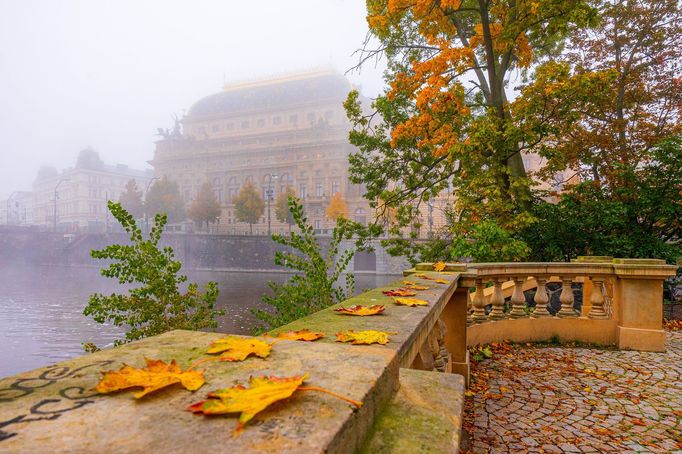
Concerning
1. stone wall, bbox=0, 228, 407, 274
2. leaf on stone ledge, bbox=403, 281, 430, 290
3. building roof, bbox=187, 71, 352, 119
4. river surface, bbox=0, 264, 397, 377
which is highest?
building roof, bbox=187, 71, 352, 119

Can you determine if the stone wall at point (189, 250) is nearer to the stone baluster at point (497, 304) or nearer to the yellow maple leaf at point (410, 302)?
the stone baluster at point (497, 304)

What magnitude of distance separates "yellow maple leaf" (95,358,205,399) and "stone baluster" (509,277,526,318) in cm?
613

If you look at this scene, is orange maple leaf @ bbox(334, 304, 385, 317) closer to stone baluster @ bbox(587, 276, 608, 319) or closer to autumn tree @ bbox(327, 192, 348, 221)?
stone baluster @ bbox(587, 276, 608, 319)

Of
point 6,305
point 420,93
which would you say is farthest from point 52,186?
point 420,93

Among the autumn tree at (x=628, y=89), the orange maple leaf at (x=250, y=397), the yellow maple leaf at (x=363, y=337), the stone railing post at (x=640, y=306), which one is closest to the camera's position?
the orange maple leaf at (x=250, y=397)

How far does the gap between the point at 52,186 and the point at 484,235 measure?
13851cm

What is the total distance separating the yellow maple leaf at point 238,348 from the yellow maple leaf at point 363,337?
45cm

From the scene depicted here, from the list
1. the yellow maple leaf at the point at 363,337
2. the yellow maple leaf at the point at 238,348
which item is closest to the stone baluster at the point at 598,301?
the yellow maple leaf at the point at 363,337

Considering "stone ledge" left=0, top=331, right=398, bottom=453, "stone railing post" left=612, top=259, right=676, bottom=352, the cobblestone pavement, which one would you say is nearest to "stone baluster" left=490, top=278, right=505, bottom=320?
the cobblestone pavement

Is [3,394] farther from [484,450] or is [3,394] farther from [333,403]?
[484,450]

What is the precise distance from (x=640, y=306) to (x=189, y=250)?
187 feet

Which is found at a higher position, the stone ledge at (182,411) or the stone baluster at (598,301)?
the stone ledge at (182,411)

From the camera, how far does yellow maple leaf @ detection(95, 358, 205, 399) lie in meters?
1.09

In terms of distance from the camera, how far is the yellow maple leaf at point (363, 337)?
1803 mm
